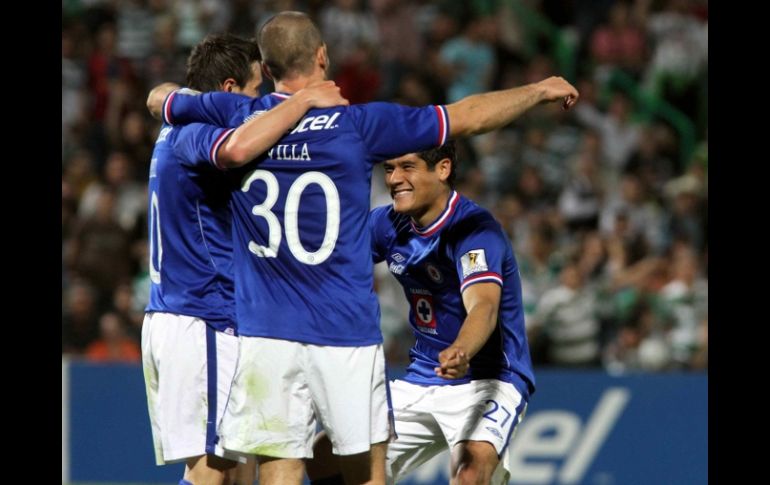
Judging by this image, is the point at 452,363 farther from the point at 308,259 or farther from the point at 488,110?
the point at 488,110

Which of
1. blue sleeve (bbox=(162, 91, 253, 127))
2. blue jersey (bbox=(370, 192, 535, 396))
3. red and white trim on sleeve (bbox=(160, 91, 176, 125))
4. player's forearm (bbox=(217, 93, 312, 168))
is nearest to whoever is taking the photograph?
player's forearm (bbox=(217, 93, 312, 168))

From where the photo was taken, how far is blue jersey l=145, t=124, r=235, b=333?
18.3 ft

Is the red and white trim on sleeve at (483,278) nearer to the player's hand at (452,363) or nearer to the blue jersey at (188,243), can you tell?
the player's hand at (452,363)

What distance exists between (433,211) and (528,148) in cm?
665

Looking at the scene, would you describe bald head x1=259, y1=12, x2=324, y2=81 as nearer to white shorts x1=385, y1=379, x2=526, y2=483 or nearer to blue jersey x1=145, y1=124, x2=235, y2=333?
blue jersey x1=145, y1=124, x2=235, y2=333

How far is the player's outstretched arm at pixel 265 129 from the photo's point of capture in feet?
16.1

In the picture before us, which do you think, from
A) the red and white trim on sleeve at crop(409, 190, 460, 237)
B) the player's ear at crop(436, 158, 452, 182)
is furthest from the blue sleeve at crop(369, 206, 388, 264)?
the player's ear at crop(436, 158, 452, 182)

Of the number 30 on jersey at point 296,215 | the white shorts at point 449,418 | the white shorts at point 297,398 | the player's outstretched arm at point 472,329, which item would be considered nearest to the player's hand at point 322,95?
the number 30 on jersey at point 296,215

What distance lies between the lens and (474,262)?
587 cm

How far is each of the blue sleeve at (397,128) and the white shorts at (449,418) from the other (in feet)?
5.11

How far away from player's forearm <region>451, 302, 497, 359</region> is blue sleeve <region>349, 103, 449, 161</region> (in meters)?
0.82

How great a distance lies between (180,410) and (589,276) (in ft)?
20.8
